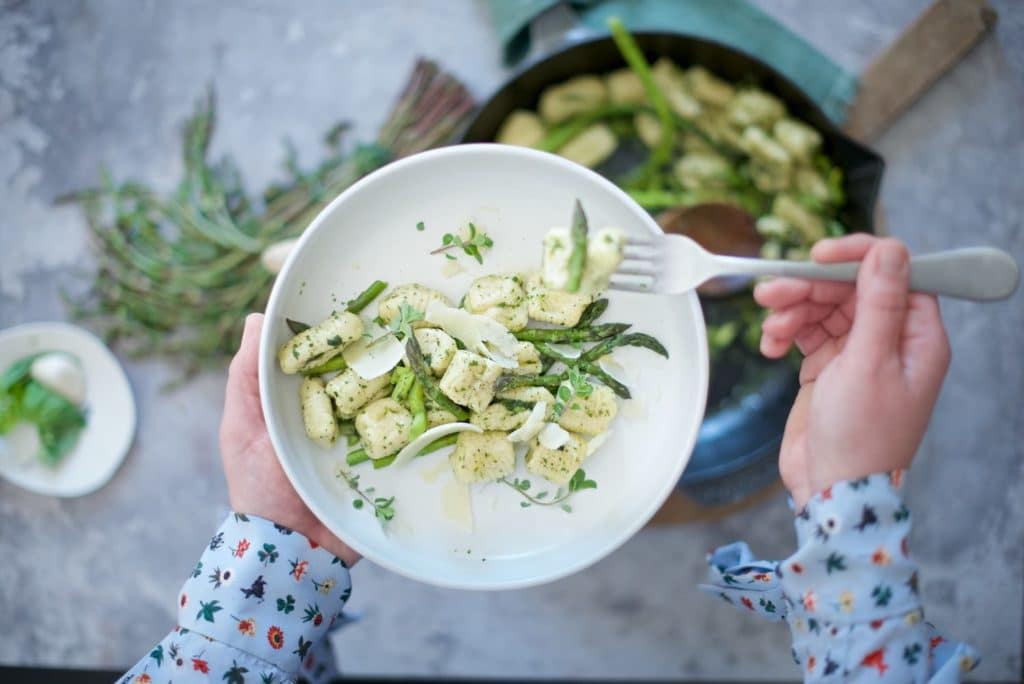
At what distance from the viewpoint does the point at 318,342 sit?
123 centimetres

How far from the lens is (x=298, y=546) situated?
4.38ft

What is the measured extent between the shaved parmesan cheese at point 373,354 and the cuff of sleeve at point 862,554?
0.69 m

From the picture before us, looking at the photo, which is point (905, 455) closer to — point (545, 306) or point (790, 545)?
point (545, 306)

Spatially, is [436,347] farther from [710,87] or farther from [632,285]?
[710,87]

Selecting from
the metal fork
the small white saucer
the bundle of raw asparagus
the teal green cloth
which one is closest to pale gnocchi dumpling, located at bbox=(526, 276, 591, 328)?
the metal fork

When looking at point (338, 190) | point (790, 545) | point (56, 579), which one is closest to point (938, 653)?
point (790, 545)

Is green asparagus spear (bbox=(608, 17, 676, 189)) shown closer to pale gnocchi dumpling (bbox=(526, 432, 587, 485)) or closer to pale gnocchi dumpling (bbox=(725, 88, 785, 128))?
pale gnocchi dumpling (bbox=(725, 88, 785, 128))

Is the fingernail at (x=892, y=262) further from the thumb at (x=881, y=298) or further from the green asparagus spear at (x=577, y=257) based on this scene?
the green asparagus spear at (x=577, y=257)

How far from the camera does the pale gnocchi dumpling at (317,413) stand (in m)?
1.27

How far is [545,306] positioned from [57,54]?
1613 millimetres

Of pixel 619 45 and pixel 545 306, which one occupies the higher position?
pixel 619 45

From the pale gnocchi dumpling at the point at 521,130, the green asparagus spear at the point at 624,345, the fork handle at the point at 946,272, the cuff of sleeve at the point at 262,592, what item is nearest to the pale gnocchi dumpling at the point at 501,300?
the green asparagus spear at the point at 624,345

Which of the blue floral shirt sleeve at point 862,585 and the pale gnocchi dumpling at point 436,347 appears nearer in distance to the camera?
the blue floral shirt sleeve at point 862,585

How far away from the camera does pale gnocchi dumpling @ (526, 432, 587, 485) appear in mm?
1281
